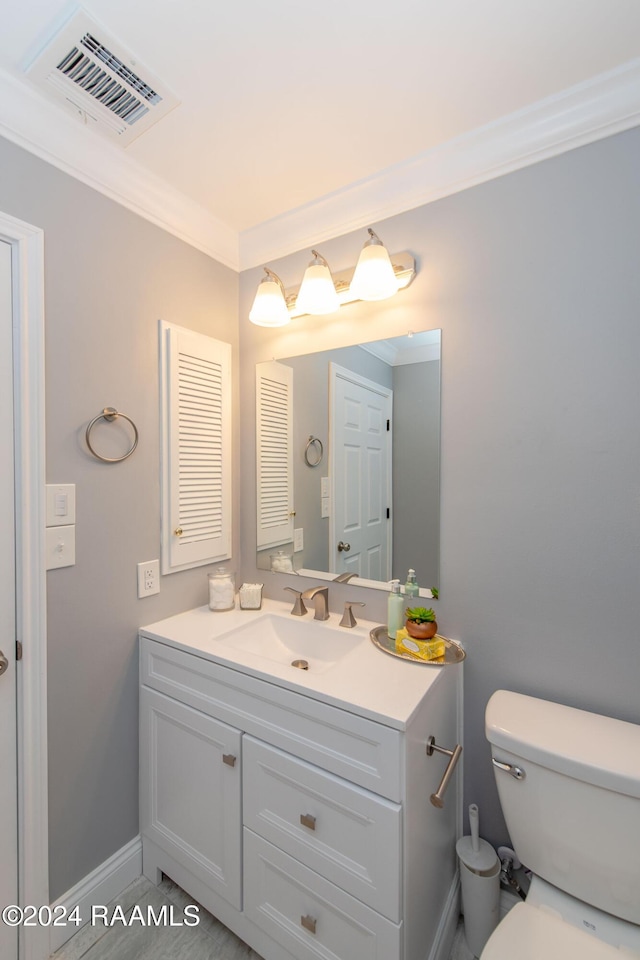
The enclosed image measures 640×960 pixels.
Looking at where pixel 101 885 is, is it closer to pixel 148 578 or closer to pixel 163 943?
pixel 163 943

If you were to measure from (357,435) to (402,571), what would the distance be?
523mm

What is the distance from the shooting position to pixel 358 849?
97 centimetres

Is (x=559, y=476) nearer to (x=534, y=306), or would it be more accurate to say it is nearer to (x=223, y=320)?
(x=534, y=306)

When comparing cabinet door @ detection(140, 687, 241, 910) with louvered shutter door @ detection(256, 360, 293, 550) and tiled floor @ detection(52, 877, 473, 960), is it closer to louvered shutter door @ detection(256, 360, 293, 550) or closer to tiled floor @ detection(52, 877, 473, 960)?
tiled floor @ detection(52, 877, 473, 960)

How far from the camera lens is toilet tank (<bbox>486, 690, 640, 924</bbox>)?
902mm

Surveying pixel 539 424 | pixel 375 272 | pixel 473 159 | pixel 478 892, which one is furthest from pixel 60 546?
pixel 473 159

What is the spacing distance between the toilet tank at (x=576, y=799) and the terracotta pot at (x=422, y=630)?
25cm

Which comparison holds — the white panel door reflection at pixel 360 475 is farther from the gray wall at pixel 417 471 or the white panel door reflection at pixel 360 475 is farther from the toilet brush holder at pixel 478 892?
the toilet brush holder at pixel 478 892

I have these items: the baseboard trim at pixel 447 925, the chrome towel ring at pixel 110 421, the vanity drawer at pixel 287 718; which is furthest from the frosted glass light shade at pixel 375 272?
the baseboard trim at pixel 447 925

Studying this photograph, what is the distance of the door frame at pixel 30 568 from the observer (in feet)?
3.75

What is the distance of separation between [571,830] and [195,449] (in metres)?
1.58

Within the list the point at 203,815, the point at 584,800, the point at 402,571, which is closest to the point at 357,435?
the point at 402,571

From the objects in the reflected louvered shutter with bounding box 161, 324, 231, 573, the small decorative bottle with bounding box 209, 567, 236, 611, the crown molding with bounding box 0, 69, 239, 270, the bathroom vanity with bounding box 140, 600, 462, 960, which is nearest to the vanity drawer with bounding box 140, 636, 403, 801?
the bathroom vanity with bounding box 140, 600, 462, 960

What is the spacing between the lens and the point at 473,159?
128cm
